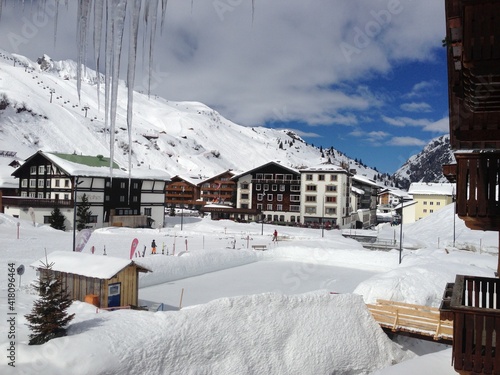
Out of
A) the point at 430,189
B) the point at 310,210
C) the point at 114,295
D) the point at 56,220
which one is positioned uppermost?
the point at 430,189

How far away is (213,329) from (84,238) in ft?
36.4

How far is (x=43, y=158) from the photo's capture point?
4622 centimetres

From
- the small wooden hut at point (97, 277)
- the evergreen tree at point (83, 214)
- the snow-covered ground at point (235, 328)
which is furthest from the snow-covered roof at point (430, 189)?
the small wooden hut at point (97, 277)

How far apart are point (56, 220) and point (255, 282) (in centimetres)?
2638

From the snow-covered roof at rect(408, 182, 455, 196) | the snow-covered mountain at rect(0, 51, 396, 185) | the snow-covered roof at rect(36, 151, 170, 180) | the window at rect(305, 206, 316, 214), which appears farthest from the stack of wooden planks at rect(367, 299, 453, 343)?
the snow-covered mountain at rect(0, 51, 396, 185)

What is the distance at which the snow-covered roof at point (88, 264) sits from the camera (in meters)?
14.0

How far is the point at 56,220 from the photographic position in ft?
132

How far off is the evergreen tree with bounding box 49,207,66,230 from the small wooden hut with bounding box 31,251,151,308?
2755 centimetres

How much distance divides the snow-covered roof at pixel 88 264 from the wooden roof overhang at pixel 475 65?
12.0 meters

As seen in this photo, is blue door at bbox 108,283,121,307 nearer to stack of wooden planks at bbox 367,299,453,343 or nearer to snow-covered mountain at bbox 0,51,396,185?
stack of wooden planks at bbox 367,299,453,343

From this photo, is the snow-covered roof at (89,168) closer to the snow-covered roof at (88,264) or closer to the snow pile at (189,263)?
the snow pile at (189,263)

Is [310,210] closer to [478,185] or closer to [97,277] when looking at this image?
[97,277]

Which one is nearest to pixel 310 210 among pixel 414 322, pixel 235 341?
pixel 414 322

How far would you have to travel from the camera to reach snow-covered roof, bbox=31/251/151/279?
45.8 feet
